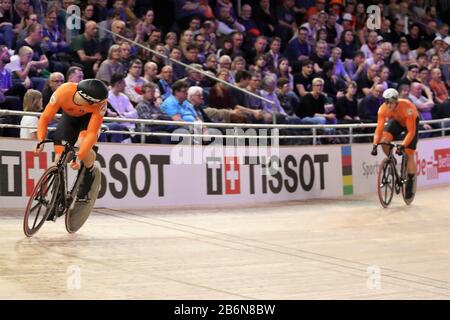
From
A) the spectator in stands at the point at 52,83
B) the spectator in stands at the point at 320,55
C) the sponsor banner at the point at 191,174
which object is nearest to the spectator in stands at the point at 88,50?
the spectator in stands at the point at 52,83

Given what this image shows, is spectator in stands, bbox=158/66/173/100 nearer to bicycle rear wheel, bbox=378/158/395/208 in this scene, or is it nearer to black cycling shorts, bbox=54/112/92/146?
bicycle rear wheel, bbox=378/158/395/208

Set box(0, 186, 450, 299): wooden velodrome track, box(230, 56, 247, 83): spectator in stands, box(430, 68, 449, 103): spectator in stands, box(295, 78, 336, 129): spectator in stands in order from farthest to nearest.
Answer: box(430, 68, 449, 103): spectator in stands, box(295, 78, 336, 129): spectator in stands, box(230, 56, 247, 83): spectator in stands, box(0, 186, 450, 299): wooden velodrome track

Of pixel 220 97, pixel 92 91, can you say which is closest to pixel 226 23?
pixel 220 97

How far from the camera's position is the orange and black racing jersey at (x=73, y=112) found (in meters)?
9.08

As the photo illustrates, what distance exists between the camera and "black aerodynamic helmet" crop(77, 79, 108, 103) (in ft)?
29.9

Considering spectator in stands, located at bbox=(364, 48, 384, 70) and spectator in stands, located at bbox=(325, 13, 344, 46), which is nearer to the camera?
spectator in stands, located at bbox=(364, 48, 384, 70)

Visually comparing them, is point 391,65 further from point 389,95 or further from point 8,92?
point 8,92

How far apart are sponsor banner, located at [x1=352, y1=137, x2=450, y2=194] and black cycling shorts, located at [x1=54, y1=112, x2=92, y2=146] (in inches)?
259

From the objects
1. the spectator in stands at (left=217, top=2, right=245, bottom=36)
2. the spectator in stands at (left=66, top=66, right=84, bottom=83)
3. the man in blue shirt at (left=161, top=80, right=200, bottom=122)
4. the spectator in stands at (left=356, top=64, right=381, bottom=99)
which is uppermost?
the spectator in stands at (left=217, top=2, right=245, bottom=36)

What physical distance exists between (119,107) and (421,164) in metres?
6.04

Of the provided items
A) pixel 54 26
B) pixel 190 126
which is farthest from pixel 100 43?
pixel 190 126

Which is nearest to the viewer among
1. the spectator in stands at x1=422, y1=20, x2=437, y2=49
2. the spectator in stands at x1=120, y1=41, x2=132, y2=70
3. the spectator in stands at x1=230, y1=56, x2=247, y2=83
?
the spectator in stands at x1=120, y1=41, x2=132, y2=70

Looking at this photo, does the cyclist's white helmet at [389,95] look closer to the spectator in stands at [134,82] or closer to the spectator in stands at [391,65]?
the spectator in stands at [134,82]

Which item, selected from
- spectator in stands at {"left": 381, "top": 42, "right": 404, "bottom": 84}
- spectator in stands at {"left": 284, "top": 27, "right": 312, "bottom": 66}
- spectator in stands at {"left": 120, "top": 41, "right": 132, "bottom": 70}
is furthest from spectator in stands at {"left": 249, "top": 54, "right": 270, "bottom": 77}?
spectator in stands at {"left": 381, "top": 42, "right": 404, "bottom": 84}
